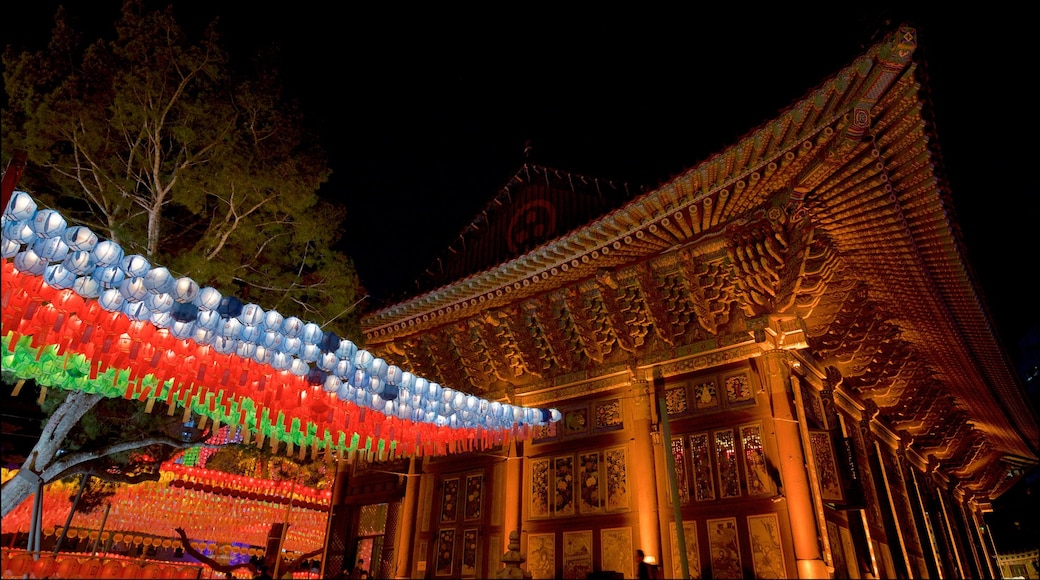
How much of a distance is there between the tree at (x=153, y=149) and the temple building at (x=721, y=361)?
3.21 metres

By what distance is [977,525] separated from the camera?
19.8m

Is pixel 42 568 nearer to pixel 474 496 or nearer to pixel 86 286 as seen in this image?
pixel 86 286

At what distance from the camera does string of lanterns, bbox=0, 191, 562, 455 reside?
17.6 feet

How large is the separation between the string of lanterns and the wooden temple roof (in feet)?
6.98

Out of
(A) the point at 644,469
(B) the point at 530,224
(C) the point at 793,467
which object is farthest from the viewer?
(B) the point at 530,224

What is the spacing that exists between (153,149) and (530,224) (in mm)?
7552

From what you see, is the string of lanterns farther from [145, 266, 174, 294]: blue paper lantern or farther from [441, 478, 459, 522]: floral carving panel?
[441, 478, 459, 522]: floral carving panel

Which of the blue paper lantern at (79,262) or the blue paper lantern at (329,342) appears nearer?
the blue paper lantern at (79,262)

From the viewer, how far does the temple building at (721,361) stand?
7.44 meters

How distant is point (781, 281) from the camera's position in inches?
333

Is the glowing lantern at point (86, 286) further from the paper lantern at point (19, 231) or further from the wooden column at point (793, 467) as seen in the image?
the wooden column at point (793, 467)

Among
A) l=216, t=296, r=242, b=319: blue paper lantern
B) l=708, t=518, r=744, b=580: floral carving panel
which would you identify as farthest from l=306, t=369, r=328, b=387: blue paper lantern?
l=708, t=518, r=744, b=580: floral carving panel

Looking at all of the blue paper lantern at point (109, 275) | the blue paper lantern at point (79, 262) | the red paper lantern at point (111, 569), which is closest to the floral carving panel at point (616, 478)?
the red paper lantern at point (111, 569)

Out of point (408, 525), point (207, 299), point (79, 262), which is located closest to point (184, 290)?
point (207, 299)
